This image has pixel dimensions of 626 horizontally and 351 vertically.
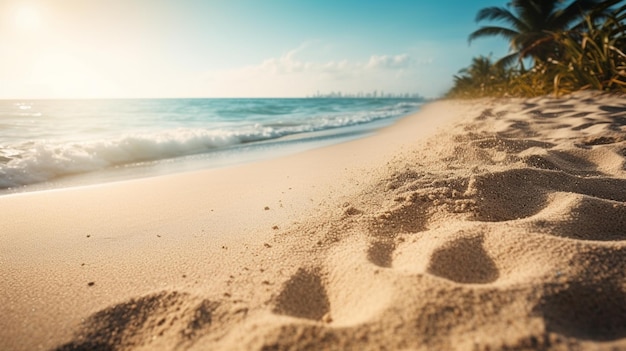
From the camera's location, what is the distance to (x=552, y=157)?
187cm

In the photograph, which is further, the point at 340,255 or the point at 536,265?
the point at 340,255

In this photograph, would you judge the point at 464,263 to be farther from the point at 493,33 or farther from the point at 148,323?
the point at 493,33

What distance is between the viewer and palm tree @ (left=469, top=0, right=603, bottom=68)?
516 inches

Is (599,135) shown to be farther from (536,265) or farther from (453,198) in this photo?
(536,265)

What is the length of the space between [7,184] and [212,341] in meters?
3.13

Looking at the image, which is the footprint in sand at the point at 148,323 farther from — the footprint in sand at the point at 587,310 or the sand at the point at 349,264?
the footprint in sand at the point at 587,310

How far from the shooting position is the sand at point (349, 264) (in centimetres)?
67

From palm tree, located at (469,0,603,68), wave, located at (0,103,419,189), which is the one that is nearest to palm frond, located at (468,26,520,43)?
palm tree, located at (469,0,603,68)

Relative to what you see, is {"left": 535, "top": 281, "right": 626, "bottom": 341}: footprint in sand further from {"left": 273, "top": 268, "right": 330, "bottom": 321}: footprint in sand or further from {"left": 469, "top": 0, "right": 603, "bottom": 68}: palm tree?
{"left": 469, "top": 0, "right": 603, "bottom": 68}: palm tree

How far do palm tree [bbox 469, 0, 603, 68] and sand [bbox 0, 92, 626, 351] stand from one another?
14213mm

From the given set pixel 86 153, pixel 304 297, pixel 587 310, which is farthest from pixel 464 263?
pixel 86 153

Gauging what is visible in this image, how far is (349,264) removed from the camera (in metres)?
0.96

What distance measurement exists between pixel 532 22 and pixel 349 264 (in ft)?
59.3

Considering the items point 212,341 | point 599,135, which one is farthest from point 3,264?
point 599,135
